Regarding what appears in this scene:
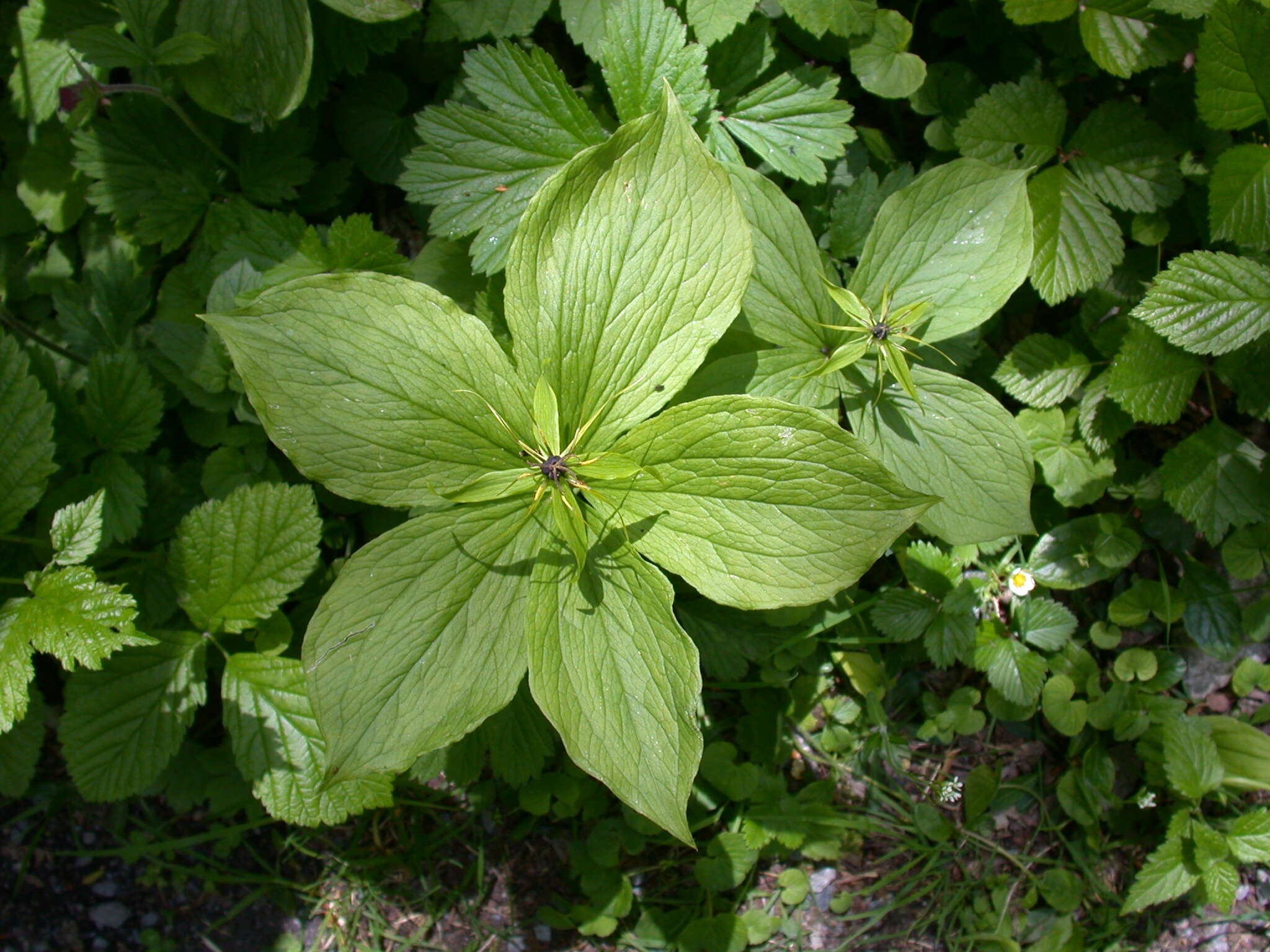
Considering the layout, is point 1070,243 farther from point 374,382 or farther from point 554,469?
point 374,382

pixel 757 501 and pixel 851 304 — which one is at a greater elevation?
pixel 851 304

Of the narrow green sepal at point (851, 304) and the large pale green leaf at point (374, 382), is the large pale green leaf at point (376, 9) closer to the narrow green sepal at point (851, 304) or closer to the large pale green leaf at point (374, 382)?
the large pale green leaf at point (374, 382)

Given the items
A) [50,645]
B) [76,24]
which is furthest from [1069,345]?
[76,24]

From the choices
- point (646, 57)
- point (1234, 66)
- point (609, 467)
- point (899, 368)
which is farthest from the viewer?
point (1234, 66)

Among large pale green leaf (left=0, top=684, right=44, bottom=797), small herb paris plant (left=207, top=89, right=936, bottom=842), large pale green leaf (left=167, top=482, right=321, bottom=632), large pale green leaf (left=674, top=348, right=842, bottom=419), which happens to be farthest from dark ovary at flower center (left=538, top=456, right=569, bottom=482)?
large pale green leaf (left=0, top=684, right=44, bottom=797)

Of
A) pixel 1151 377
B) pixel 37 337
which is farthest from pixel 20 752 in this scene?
pixel 1151 377

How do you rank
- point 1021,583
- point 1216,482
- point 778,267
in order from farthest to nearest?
point 1021,583, point 1216,482, point 778,267

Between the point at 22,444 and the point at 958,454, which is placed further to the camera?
the point at 22,444
